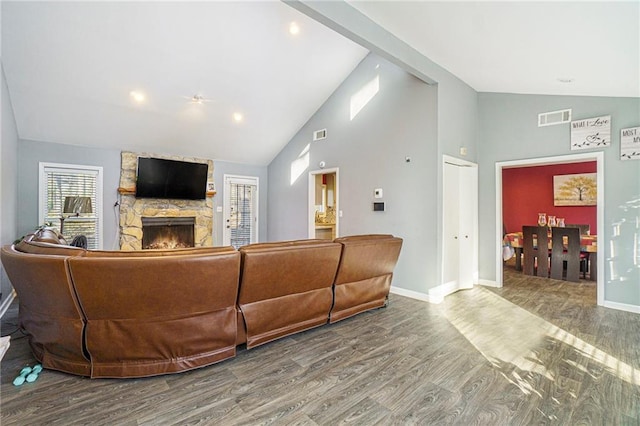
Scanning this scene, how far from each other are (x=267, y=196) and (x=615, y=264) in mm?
6378

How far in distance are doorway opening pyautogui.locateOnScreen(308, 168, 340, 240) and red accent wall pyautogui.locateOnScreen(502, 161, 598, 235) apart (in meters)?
4.27

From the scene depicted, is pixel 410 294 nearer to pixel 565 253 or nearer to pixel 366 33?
pixel 565 253

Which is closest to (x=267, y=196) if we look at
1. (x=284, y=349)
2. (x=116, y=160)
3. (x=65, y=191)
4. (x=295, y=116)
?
(x=295, y=116)

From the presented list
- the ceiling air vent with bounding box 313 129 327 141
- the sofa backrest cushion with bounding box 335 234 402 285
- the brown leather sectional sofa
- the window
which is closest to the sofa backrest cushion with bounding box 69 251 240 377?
the brown leather sectional sofa

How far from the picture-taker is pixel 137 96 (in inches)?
185

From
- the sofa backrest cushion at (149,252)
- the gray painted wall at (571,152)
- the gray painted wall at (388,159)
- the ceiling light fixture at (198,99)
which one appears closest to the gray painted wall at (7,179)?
the ceiling light fixture at (198,99)

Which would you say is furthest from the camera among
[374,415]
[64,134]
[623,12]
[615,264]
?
[64,134]

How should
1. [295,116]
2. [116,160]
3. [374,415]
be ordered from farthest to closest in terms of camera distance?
[295,116]
[116,160]
[374,415]

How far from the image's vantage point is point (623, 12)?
7.66ft

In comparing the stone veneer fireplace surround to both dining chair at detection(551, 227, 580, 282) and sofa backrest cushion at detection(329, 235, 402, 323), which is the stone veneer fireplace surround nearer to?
sofa backrest cushion at detection(329, 235, 402, 323)

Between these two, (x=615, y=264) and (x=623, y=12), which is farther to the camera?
(x=615, y=264)

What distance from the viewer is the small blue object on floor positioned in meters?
2.11

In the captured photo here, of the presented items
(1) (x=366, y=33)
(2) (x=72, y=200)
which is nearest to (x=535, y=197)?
(1) (x=366, y=33)

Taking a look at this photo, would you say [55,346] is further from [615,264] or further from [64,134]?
[615,264]
